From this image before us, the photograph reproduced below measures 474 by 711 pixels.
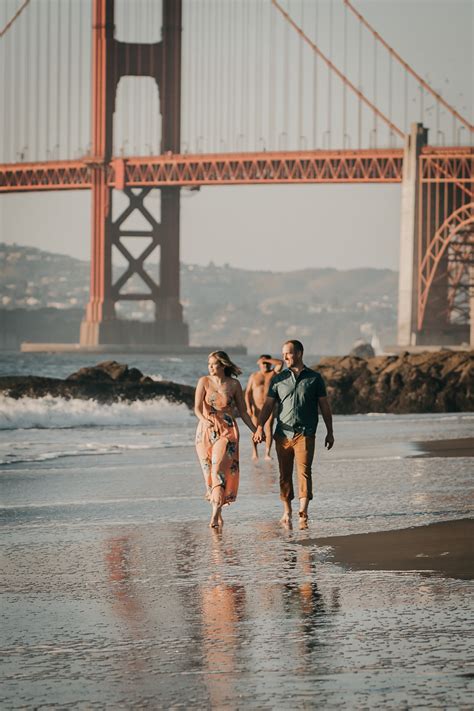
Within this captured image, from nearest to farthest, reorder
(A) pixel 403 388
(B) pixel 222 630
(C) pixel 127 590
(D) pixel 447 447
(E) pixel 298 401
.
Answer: (B) pixel 222 630
(C) pixel 127 590
(E) pixel 298 401
(D) pixel 447 447
(A) pixel 403 388

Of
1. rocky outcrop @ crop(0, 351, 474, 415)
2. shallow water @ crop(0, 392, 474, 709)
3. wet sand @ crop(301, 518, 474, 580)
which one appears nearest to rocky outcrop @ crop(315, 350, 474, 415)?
rocky outcrop @ crop(0, 351, 474, 415)

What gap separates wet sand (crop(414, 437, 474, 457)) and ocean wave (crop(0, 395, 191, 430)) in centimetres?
673

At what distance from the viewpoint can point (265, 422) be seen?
8.34m

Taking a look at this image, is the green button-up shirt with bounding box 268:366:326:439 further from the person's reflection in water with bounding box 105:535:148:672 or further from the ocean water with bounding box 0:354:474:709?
the person's reflection in water with bounding box 105:535:148:672

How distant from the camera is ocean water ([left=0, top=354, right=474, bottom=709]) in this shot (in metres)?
4.34

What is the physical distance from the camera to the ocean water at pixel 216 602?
171 inches

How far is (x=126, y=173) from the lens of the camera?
88.1 metres

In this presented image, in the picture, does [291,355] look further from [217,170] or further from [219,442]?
[217,170]

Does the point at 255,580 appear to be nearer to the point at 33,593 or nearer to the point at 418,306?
the point at 33,593

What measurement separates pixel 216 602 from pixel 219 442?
2581 millimetres

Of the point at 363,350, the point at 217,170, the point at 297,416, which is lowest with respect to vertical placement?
the point at 363,350

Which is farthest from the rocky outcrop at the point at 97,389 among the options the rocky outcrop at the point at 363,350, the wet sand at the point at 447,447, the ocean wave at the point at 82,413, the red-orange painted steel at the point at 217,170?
the rocky outcrop at the point at 363,350

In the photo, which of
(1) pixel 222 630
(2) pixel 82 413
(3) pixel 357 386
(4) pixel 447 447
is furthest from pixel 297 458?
(3) pixel 357 386

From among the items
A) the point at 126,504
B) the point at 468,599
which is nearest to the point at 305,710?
the point at 468,599
